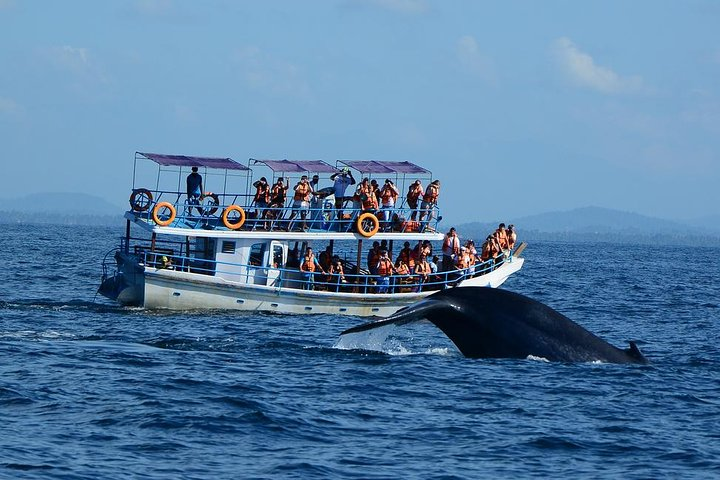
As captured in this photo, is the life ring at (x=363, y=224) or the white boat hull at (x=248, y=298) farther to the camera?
the life ring at (x=363, y=224)

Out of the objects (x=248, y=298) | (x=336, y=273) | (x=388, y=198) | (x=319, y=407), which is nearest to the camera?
(x=319, y=407)

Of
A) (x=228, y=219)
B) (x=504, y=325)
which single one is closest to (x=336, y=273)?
(x=228, y=219)

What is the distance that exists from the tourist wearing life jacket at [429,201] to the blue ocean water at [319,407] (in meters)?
7.56

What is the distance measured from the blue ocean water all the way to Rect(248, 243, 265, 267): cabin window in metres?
4.76

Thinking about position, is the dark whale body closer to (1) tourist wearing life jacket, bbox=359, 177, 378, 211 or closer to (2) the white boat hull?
(2) the white boat hull

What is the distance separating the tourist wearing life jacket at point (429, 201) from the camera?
130ft

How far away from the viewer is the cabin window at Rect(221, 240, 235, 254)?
121ft

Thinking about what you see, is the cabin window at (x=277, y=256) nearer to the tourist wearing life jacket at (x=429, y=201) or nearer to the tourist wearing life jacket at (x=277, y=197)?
the tourist wearing life jacket at (x=277, y=197)

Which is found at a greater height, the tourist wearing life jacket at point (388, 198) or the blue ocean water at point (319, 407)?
the tourist wearing life jacket at point (388, 198)

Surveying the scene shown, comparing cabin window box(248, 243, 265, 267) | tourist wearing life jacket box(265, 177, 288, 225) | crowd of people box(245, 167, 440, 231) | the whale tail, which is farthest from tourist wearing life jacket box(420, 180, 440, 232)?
the whale tail

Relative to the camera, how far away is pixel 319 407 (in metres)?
21.1

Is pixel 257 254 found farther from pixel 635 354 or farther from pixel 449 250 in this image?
pixel 635 354

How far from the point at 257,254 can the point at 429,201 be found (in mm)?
5863

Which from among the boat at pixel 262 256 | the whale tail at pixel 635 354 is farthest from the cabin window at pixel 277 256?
the whale tail at pixel 635 354
